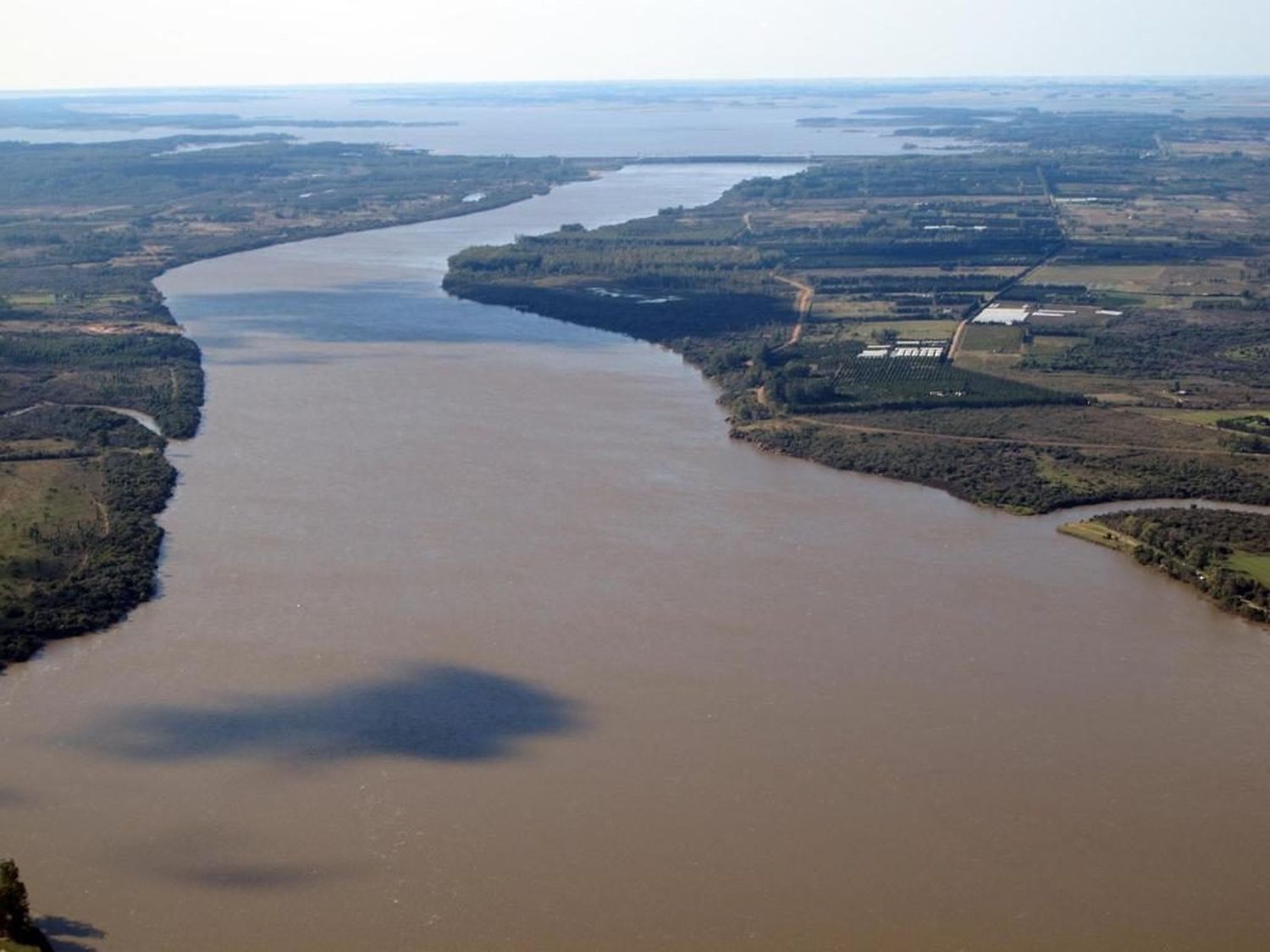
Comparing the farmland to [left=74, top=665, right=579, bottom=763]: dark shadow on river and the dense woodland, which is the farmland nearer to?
the dense woodland

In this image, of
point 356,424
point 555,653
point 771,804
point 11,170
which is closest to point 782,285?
point 356,424

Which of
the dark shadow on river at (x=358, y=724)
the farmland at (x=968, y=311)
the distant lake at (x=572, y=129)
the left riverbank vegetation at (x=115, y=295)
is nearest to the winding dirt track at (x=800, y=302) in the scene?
the farmland at (x=968, y=311)

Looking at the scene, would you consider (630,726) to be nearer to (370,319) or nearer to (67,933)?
(67,933)

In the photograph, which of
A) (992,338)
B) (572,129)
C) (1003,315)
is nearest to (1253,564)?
(992,338)

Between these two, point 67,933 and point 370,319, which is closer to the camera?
point 67,933

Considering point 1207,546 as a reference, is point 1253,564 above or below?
below

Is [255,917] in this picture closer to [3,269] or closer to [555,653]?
[555,653]

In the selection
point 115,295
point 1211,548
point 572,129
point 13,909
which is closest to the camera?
point 13,909
